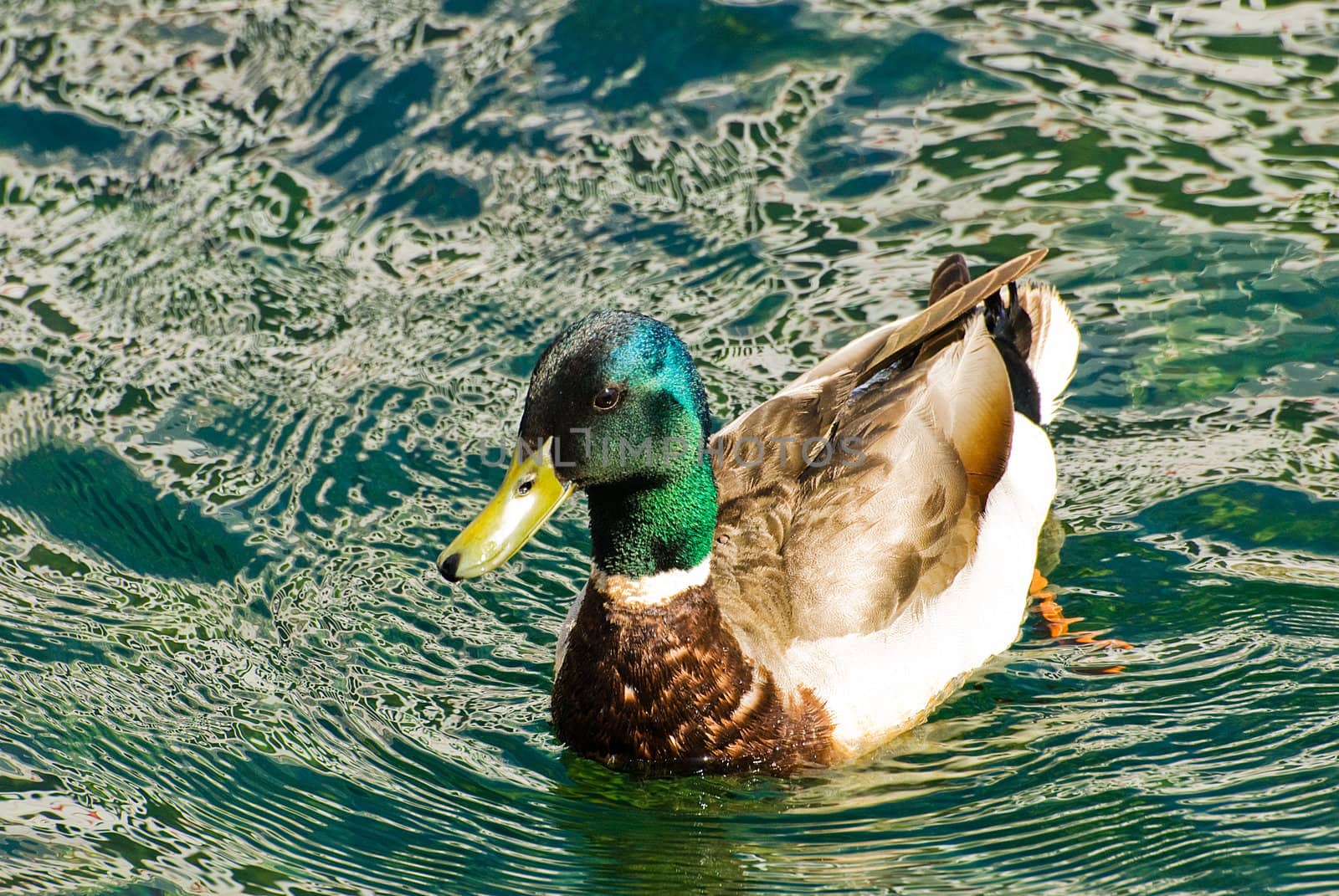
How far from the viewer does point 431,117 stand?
9.16 meters

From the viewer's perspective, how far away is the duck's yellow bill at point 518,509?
5016 mm

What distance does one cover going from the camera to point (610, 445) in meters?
5.06

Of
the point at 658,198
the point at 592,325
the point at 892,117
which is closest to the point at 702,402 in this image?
the point at 592,325

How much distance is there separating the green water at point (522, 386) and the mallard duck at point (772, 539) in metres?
0.20

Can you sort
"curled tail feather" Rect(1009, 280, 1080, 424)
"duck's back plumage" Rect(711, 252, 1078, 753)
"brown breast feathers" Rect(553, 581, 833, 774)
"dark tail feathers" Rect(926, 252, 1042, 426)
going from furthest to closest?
"curled tail feather" Rect(1009, 280, 1080, 424) → "dark tail feathers" Rect(926, 252, 1042, 426) → "duck's back plumage" Rect(711, 252, 1078, 753) → "brown breast feathers" Rect(553, 581, 833, 774)

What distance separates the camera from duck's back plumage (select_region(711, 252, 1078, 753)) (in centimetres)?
556

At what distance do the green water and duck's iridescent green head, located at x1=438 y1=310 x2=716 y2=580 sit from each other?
0.89m

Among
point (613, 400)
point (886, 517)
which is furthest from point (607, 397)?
point (886, 517)

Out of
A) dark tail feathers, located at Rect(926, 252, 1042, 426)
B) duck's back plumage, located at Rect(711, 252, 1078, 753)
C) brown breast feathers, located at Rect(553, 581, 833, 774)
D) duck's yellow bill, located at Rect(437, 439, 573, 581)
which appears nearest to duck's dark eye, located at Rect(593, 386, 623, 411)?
duck's yellow bill, located at Rect(437, 439, 573, 581)

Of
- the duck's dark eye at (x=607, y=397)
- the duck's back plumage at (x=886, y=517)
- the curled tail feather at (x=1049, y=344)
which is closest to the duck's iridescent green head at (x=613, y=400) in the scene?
the duck's dark eye at (x=607, y=397)

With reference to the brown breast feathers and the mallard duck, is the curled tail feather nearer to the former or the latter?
the mallard duck

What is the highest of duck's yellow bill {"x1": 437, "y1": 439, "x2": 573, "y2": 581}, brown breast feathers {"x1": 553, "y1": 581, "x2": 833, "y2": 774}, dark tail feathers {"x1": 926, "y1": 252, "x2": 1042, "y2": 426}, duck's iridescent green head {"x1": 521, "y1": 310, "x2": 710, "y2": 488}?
duck's iridescent green head {"x1": 521, "y1": 310, "x2": 710, "y2": 488}

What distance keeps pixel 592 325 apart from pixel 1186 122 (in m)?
4.93

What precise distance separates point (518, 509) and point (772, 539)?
1.09m
